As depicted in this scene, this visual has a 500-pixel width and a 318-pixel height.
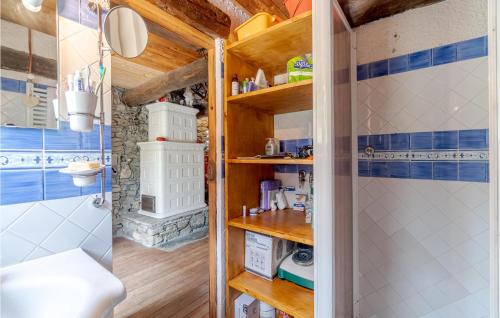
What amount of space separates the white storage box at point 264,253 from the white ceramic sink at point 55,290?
73 cm

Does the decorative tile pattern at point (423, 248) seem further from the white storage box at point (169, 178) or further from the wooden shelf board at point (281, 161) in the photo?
the white storage box at point (169, 178)

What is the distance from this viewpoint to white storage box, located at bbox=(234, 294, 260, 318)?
47.1 inches

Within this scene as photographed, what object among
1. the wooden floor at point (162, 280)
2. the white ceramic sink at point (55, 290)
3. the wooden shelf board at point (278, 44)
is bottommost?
the wooden floor at point (162, 280)

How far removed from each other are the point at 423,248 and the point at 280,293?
741 millimetres

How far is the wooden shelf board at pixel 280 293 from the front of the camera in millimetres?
966

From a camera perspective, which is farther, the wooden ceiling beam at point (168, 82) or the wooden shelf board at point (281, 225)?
the wooden ceiling beam at point (168, 82)

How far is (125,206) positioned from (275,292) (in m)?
3.20

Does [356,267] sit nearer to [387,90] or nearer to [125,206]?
[387,90]

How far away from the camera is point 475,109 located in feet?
3.13

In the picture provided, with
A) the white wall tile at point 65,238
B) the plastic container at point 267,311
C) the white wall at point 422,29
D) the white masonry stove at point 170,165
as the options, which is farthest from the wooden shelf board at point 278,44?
the white masonry stove at point 170,165

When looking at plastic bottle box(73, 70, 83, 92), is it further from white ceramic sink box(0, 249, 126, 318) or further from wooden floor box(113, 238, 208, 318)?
wooden floor box(113, 238, 208, 318)

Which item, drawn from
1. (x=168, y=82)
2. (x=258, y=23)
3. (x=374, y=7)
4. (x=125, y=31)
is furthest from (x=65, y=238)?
(x=168, y=82)

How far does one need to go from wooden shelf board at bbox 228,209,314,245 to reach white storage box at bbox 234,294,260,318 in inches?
17.0

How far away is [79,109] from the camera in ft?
2.42
